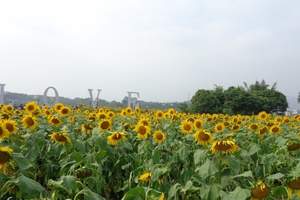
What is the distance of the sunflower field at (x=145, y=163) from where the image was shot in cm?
271

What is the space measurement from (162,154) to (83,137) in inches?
31.6

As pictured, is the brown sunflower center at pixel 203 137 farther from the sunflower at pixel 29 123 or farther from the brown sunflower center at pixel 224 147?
the sunflower at pixel 29 123

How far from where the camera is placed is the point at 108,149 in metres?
4.16

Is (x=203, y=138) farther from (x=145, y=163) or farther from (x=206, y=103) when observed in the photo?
(x=206, y=103)

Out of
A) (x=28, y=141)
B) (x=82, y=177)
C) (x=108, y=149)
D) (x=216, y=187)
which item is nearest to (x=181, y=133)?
(x=108, y=149)

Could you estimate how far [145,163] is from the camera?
3.72 metres

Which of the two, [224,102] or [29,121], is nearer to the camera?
[29,121]

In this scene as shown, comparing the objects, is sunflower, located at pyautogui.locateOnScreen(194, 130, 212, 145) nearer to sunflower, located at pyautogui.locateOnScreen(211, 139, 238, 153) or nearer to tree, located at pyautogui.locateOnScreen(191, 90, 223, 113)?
sunflower, located at pyautogui.locateOnScreen(211, 139, 238, 153)

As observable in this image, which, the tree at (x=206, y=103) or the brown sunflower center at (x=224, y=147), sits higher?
the tree at (x=206, y=103)

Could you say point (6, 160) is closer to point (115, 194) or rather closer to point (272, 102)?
point (115, 194)

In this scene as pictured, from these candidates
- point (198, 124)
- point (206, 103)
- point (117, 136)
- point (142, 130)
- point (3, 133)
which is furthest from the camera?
point (206, 103)

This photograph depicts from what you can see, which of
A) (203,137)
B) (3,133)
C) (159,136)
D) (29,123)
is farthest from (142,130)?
(3,133)

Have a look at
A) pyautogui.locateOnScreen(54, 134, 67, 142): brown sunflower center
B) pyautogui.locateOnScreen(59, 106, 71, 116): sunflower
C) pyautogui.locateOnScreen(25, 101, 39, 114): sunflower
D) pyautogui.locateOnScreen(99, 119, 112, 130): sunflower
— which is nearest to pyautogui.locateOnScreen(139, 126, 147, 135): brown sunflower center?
pyautogui.locateOnScreen(99, 119, 112, 130): sunflower

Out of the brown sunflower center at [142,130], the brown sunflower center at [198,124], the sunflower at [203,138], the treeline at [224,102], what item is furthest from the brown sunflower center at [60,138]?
the treeline at [224,102]
